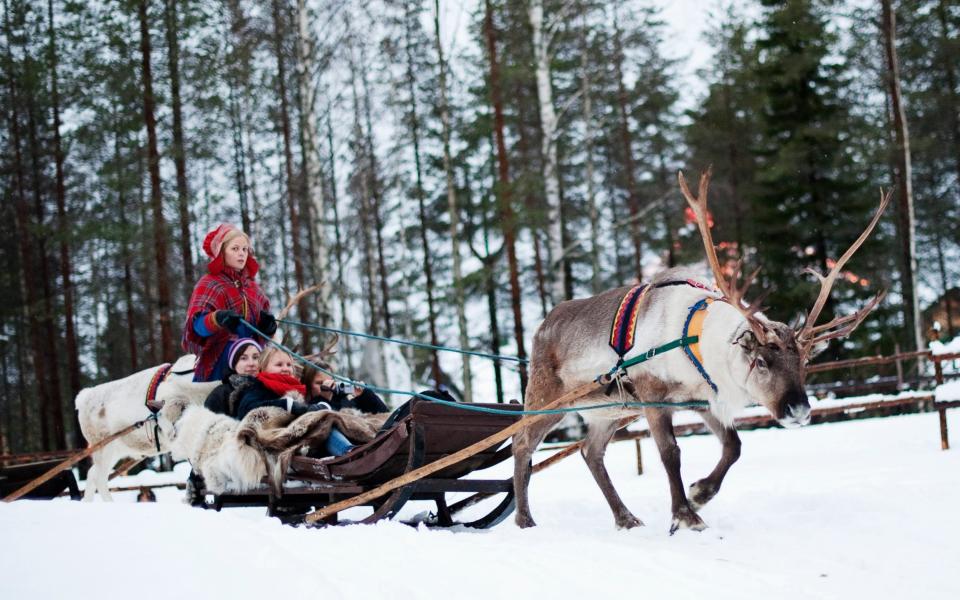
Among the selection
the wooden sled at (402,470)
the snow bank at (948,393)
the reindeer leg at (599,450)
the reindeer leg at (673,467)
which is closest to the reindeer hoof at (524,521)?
the wooden sled at (402,470)

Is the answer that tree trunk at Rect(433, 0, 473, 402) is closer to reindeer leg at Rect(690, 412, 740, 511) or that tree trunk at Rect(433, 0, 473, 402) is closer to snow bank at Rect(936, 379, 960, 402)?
snow bank at Rect(936, 379, 960, 402)

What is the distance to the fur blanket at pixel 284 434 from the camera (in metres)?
5.21

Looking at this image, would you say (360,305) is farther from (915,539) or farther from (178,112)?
(915,539)

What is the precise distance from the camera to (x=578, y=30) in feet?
61.4

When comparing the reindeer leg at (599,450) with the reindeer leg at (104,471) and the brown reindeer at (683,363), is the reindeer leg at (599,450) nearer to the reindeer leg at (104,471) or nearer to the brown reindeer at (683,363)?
the brown reindeer at (683,363)

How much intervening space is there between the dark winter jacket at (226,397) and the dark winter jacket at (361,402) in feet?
2.52

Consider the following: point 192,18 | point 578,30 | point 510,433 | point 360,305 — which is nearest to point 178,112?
point 192,18

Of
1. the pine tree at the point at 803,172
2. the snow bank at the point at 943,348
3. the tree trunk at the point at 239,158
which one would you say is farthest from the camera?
the tree trunk at the point at 239,158

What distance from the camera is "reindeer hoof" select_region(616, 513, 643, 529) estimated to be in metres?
5.11

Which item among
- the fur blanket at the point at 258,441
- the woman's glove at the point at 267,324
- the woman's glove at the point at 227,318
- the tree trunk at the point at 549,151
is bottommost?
the fur blanket at the point at 258,441

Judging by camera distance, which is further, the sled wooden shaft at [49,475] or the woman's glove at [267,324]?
the sled wooden shaft at [49,475]

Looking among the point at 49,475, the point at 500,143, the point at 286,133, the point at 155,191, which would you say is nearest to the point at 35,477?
the point at 49,475

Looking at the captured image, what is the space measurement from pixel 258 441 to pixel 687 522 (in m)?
2.52

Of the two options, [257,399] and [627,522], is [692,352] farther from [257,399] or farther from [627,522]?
[257,399]
